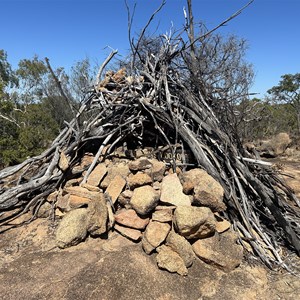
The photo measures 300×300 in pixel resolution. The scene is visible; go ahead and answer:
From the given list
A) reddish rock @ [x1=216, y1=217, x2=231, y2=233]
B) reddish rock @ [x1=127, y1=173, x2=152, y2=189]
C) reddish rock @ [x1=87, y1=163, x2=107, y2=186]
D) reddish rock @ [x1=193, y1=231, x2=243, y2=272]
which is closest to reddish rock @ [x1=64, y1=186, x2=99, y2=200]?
reddish rock @ [x1=87, y1=163, x2=107, y2=186]

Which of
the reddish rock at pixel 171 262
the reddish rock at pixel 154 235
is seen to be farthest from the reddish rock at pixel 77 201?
the reddish rock at pixel 171 262

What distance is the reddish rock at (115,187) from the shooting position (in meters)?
3.33

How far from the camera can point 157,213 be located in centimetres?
303

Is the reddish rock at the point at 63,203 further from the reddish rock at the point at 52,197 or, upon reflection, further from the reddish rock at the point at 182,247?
the reddish rock at the point at 182,247

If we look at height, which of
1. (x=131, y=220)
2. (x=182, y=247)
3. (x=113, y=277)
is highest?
(x=131, y=220)

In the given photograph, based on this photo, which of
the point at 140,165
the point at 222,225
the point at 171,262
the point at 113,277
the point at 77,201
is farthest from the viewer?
the point at 140,165

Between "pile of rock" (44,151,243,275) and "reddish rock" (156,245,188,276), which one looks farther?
"pile of rock" (44,151,243,275)

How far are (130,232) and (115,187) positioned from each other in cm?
65

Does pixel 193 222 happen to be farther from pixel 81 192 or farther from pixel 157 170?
pixel 81 192

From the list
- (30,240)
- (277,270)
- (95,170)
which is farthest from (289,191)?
(30,240)

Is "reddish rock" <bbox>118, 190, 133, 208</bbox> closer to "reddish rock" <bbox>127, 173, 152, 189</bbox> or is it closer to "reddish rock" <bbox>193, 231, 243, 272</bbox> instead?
"reddish rock" <bbox>127, 173, 152, 189</bbox>

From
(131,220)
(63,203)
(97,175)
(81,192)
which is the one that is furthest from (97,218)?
(97,175)

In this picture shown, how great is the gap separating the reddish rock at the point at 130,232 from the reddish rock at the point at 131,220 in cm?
5

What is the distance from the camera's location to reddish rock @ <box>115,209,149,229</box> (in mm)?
3008
